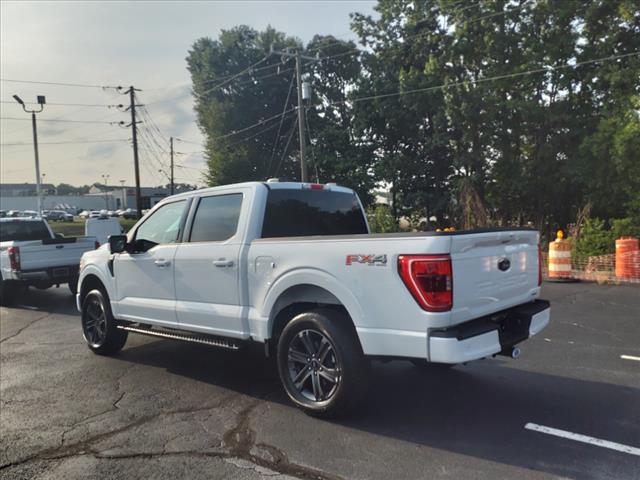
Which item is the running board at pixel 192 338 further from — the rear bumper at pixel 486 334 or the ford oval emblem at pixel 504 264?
the ford oval emblem at pixel 504 264

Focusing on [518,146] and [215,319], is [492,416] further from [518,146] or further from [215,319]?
[518,146]

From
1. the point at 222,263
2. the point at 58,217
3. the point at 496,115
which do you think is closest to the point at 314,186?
the point at 222,263

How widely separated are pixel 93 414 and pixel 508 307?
3.69 m

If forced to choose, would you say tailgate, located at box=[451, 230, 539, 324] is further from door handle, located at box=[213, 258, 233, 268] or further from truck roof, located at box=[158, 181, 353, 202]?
door handle, located at box=[213, 258, 233, 268]

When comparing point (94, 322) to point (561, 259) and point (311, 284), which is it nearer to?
point (311, 284)

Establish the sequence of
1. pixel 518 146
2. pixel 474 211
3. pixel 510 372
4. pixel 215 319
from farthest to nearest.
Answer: pixel 518 146 < pixel 474 211 < pixel 510 372 < pixel 215 319

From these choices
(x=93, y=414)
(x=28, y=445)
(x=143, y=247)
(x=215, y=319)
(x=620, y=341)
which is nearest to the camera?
(x=28, y=445)

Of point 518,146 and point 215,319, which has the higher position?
point 518,146

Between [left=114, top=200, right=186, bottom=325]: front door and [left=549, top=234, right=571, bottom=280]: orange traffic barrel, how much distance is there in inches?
358

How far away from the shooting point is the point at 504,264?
13.4 ft

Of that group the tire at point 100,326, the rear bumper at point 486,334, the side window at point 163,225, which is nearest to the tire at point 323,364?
the rear bumper at point 486,334

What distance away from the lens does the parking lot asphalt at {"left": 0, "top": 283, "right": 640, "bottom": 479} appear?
345 cm

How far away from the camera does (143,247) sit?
5836 mm

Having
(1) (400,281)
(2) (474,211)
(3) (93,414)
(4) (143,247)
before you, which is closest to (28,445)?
(3) (93,414)
